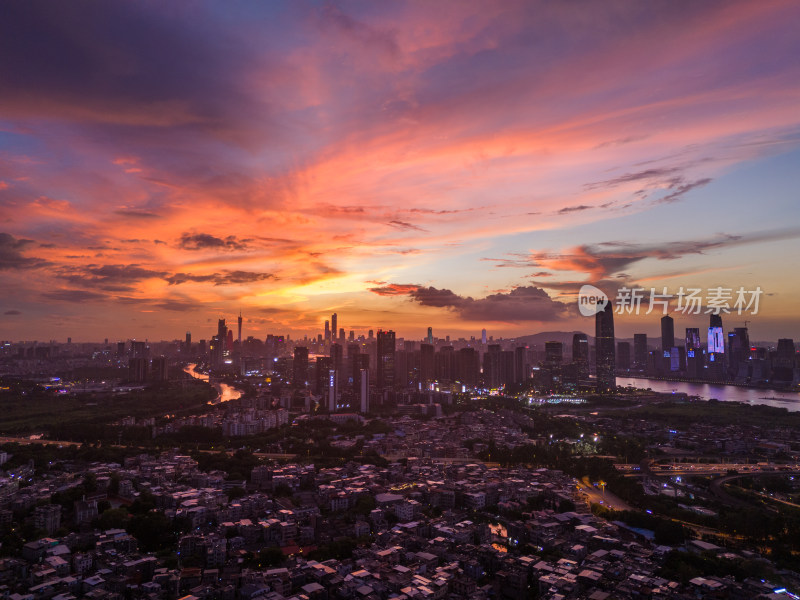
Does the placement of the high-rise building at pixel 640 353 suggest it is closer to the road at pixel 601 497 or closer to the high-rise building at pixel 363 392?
the high-rise building at pixel 363 392

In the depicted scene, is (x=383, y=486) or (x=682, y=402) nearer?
(x=383, y=486)

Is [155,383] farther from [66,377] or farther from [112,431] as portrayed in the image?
[112,431]

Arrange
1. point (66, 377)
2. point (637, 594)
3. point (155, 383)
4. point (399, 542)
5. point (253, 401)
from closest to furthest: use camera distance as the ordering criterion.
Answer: point (637, 594), point (399, 542), point (253, 401), point (155, 383), point (66, 377)

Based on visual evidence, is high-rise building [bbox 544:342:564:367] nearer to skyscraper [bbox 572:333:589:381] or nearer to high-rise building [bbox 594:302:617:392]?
skyscraper [bbox 572:333:589:381]

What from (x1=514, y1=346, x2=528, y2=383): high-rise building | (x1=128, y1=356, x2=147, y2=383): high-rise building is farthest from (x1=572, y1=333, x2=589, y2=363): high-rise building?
(x1=128, y1=356, x2=147, y2=383): high-rise building

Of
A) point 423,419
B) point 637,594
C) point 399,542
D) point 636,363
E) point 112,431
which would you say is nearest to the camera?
point 637,594

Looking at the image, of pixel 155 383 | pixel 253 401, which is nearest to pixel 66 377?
pixel 155 383

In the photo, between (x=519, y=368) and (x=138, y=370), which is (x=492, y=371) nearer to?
(x=519, y=368)
